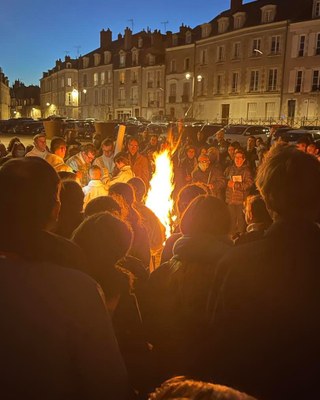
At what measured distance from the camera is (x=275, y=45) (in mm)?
42406

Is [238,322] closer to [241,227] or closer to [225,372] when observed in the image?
[225,372]

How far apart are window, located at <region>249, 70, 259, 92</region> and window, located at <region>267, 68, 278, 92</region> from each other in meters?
1.55

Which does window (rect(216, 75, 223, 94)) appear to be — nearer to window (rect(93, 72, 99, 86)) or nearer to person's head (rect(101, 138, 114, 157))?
window (rect(93, 72, 99, 86))

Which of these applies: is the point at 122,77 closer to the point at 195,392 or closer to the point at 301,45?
the point at 301,45

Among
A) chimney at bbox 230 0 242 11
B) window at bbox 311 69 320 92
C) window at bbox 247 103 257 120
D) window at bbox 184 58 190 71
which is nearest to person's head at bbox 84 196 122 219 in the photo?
window at bbox 311 69 320 92

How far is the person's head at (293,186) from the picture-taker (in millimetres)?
1936

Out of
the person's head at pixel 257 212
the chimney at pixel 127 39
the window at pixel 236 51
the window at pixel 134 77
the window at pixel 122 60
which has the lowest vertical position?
the person's head at pixel 257 212

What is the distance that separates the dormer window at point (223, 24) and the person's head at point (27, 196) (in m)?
50.2

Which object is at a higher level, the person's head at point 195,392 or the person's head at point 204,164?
the person's head at point 195,392

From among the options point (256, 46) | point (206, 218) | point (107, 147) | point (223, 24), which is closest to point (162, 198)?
point (107, 147)

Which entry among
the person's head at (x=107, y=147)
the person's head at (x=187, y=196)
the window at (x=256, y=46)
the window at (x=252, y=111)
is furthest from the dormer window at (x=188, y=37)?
the person's head at (x=187, y=196)

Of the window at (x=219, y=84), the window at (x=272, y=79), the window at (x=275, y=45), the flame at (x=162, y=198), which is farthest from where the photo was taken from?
the window at (x=219, y=84)

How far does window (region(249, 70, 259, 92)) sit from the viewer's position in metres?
44.8

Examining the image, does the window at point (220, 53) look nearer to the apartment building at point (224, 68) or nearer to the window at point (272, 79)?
the apartment building at point (224, 68)
